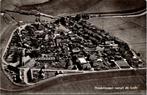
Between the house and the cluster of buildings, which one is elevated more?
the cluster of buildings

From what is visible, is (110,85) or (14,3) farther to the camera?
(14,3)

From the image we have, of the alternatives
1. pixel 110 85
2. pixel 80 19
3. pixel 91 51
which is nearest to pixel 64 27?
pixel 80 19

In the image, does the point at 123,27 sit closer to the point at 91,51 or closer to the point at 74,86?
the point at 91,51

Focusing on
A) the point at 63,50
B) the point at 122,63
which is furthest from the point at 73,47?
the point at 122,63

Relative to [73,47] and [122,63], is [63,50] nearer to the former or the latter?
[73,47]

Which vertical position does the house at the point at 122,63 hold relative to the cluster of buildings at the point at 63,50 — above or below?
below
